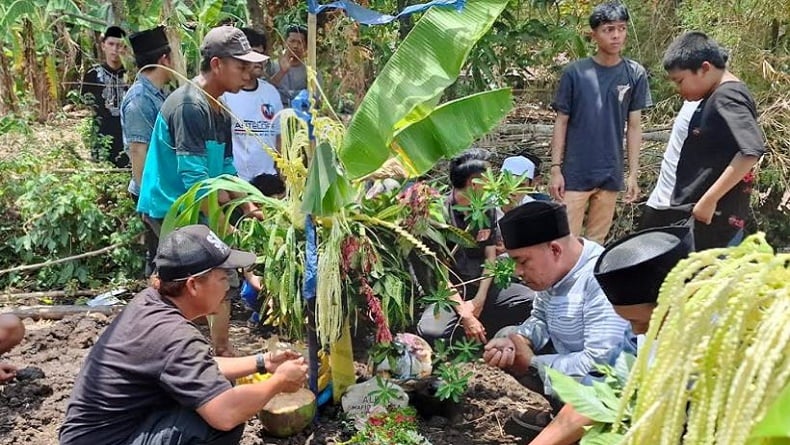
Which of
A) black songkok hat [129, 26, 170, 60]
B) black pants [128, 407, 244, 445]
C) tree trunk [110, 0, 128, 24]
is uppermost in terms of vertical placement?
tree trunk [110, 0, 128, 24]

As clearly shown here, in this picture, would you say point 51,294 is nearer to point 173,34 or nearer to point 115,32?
point 173,34

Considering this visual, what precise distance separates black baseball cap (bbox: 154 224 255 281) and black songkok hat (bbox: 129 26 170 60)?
2.43 m

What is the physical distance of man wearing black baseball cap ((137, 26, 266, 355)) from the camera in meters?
4.14

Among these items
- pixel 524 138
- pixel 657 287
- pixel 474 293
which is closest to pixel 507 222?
pixel 657 287

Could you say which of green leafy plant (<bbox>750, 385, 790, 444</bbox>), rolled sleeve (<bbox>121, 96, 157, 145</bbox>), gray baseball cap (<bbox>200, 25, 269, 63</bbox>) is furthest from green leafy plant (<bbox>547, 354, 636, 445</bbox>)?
rolled sleeve (<bbox>121, 96, 157, 145</bbox>)

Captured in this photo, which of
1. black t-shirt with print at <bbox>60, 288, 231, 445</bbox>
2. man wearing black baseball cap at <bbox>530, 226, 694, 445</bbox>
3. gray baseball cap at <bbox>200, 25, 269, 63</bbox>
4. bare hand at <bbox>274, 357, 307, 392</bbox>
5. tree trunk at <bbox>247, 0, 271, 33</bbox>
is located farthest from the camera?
tree trunk at <bbox>247, 0, 271, 33</bbox>

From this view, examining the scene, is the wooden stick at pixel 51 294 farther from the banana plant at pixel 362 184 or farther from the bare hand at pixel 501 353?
the bare hand at pixel 501 353

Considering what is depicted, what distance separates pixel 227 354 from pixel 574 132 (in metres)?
2.45

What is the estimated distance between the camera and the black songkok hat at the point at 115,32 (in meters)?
6.50

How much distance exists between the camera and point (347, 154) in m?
3.45

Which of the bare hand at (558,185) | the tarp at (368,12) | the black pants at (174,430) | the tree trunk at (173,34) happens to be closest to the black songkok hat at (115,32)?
the tree trunk at (173,34)

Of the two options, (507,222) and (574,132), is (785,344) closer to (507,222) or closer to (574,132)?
(507,222)

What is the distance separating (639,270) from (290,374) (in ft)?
4.60

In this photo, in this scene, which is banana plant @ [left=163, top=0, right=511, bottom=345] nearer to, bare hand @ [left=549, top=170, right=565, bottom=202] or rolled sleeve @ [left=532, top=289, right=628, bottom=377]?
rolled sleeve @ [left=532, top=289, right=628, bottom=377]
